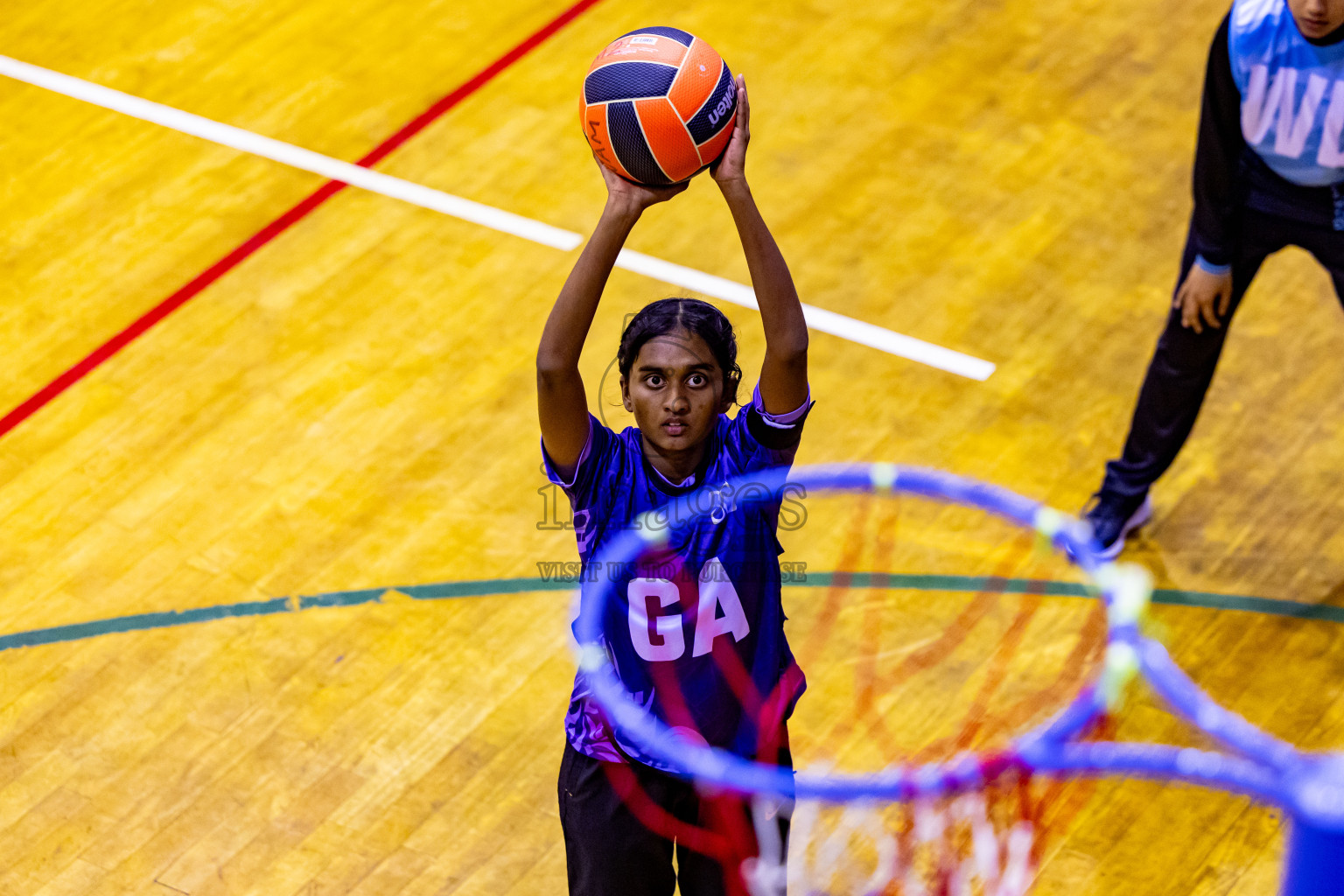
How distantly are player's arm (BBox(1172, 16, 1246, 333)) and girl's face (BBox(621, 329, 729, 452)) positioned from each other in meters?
2.01

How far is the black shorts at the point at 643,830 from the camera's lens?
3.06 meters

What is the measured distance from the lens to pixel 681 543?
9.93 ft

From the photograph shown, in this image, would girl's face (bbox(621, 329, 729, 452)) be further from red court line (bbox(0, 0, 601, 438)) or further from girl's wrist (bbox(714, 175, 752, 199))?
red court line (bbox(0, 0, 601, 438))

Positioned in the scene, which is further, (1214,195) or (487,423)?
(487,423)

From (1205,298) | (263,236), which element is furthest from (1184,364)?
(263,236)

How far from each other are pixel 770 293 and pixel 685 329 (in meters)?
0.21

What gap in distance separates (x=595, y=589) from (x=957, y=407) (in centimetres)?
252

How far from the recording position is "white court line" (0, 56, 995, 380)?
5488mm

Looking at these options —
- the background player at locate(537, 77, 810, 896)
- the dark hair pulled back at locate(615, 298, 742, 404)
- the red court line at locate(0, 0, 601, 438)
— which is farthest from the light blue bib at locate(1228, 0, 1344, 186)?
the red court line at locate(0, 0, 601, 438)

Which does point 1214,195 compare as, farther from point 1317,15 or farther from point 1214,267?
point 1317,15

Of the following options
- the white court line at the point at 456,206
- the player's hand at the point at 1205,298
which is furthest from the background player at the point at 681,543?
the white court line at the point at 456,206

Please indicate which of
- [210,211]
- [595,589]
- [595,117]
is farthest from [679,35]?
[210,211]

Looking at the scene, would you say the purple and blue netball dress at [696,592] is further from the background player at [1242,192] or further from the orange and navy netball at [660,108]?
the background player at [1242,192]

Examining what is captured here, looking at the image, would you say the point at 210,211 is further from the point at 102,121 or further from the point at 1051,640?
the point at 1051,640
